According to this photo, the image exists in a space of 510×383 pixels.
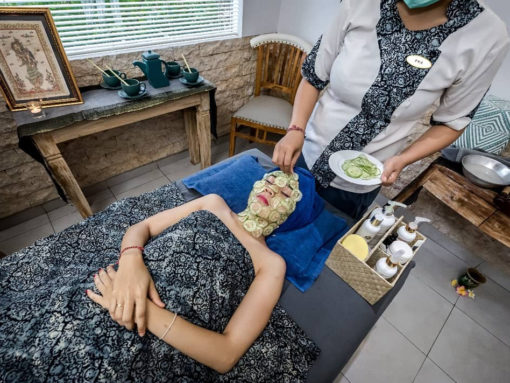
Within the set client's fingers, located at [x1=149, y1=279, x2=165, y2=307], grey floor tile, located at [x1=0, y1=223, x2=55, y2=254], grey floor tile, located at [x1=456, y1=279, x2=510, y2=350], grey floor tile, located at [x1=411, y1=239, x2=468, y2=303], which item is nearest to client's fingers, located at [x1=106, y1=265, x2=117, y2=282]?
client's fingers, located at [x1=149, y1=279, x2=165, y2=307]

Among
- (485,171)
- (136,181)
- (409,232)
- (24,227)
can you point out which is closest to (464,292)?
(485,171)

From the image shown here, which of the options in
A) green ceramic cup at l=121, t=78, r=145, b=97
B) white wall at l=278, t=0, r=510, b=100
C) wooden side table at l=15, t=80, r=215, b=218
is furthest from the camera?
white wall at l=278, t=0, r=510, b=100

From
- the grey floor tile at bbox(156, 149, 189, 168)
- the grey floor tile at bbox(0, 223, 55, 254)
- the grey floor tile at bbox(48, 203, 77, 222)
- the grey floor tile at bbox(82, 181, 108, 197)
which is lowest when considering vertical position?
the grey floor tile at bbox(0, 223, 55, 254)

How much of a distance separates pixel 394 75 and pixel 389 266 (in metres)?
0.80

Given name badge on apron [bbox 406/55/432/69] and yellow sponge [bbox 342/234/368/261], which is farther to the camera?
yellow sponge [bbox 342/234/368/261]

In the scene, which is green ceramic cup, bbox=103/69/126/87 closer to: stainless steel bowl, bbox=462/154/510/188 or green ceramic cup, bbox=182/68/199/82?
green ceramic cup, bbox=182/68/199/82

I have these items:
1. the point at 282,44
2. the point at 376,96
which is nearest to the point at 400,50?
the point at 376,96

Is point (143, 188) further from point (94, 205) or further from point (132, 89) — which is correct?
point (132, 89)

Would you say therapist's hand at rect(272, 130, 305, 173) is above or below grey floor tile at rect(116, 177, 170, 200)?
above

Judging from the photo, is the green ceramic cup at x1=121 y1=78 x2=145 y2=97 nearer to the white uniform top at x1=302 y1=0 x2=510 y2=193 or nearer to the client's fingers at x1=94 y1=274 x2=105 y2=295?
the white uniform top at x1=302 y1=0 x2=510 y2=193

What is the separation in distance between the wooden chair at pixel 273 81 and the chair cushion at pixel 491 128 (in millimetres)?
1511

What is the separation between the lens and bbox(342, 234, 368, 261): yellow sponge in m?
1.12

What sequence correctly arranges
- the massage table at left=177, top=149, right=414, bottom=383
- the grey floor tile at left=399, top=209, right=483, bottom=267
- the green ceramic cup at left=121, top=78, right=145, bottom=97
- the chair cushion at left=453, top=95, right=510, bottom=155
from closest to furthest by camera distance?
the massage table at left=177, top=149, right=414, bottom=383 → the green ceramic cup at left=121, top=78, right=145, bottom=97 → the chair cushion at left=453, top=95, right=510, bottom=155 → the grey floor tile at left=399, top=209, right=483, bottom=267

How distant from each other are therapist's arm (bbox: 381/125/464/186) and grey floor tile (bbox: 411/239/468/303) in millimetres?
1392
